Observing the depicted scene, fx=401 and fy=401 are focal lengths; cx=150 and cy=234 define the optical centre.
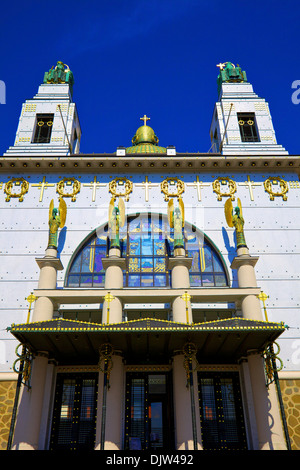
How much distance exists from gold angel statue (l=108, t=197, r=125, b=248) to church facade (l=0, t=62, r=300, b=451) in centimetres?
9

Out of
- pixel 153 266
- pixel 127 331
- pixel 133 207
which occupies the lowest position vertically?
pixel 127 331

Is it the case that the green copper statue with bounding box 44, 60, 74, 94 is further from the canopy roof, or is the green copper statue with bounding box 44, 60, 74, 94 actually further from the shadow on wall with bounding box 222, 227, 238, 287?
the canopy roof

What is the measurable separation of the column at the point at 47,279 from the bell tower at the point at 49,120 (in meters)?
8.86

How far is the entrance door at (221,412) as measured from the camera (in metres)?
16.9

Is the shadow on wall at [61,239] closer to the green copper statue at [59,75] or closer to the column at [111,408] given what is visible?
the column at [111,408]

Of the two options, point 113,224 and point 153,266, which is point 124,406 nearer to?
point 153,266

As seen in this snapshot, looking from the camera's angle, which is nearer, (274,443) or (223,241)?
(274,443)

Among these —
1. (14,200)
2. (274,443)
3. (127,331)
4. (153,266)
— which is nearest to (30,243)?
(14,200)

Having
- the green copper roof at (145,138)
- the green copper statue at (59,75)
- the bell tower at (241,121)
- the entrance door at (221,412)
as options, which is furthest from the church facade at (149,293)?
the green copper roof at (145,138)

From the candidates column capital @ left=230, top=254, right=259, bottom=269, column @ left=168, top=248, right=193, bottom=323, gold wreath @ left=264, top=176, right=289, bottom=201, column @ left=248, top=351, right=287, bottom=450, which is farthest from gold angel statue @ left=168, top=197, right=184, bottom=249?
column @ left=248, top=351, right=287, bottom=450

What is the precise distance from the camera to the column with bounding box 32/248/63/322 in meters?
17.9
